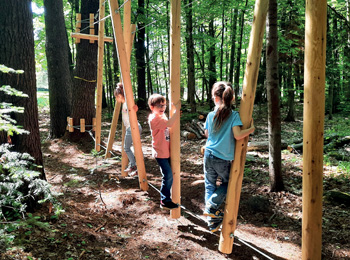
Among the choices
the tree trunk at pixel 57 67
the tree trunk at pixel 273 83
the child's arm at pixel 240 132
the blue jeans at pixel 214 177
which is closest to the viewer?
the child's arm at pixel 240 132

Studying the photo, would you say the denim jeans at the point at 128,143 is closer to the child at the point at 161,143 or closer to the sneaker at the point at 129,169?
the sneaker at the point at 129,169

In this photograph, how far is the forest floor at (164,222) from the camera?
3.13 meters

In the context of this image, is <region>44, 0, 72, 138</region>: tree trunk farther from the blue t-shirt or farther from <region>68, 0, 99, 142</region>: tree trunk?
the blue t-shirt

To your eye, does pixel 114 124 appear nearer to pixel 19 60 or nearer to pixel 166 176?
pixel 19 60

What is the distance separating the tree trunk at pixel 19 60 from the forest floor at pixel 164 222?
1001 millimetres

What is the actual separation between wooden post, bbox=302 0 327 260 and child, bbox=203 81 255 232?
0.66 metres

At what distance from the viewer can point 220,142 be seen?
286cm

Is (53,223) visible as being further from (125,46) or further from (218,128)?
(125,46)

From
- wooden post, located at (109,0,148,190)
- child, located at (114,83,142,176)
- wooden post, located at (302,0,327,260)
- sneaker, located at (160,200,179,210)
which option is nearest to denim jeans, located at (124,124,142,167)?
child, located at (114,83,142,176)

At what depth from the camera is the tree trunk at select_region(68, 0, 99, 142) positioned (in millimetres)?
7941

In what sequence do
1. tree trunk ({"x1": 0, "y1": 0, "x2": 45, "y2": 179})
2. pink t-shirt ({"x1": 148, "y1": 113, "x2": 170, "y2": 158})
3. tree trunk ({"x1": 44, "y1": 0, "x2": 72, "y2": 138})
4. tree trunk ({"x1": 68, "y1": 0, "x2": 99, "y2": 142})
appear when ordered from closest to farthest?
pink t-shirt ({"x1": 148, "y1": 113, "x2": 170, "y2": 158}) → tree trunk ({"x1": 0, "y1": 0, "x2": 45, "y2": 179}) → tree trunk ({"x1": 68, "y1": 0, "x2": 99, "y2": 142}) → tree trunk ({"x1": 44, "y1": 0, "x2": 72, "y2": 138})

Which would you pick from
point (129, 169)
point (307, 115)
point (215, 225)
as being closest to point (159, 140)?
point (215, 225)

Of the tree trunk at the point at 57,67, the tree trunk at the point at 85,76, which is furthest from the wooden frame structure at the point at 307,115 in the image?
the tree trunk at the point at 57,67

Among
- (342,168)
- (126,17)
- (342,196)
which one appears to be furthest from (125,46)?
(342,168)
